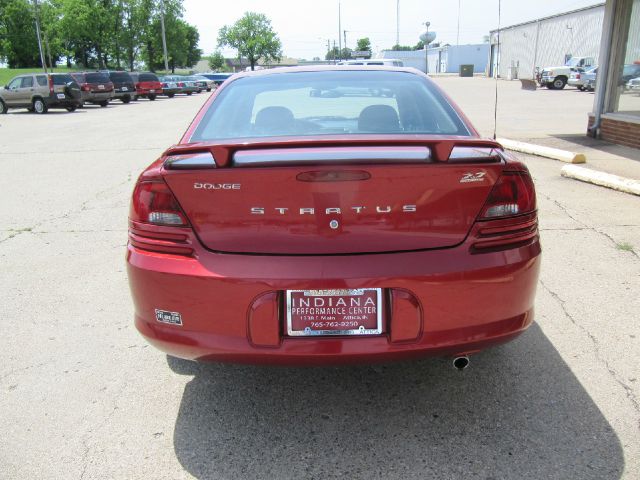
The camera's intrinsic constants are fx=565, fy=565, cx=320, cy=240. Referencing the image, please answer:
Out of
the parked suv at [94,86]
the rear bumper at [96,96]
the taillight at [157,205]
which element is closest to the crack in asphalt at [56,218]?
the taillight at [157,205]

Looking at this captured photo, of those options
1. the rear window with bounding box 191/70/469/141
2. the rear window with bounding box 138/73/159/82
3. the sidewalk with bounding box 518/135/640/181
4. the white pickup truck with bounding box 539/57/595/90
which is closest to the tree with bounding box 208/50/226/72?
the rear window with bounding box 138/73/159/82

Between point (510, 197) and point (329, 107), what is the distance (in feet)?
5.00

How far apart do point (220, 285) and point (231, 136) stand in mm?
1012

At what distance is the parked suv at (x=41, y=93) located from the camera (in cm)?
2448

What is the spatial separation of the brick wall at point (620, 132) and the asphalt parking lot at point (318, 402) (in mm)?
6766

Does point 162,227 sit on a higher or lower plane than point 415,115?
lower

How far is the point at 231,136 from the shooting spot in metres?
2.98

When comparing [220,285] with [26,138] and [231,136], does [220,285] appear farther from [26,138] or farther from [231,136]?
[26,138]

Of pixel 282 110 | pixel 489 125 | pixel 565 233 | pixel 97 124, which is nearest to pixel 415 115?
pixel 282 110

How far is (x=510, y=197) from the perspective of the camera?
240 centimetres

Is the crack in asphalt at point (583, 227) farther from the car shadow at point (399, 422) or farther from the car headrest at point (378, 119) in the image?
the car headrest at point (378, 119)

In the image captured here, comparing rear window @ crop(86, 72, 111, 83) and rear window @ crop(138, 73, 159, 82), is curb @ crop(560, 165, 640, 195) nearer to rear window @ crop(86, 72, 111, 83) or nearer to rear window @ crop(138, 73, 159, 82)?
rear window @ crop(86, 72, 111, 83)

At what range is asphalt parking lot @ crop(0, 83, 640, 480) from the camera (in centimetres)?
237

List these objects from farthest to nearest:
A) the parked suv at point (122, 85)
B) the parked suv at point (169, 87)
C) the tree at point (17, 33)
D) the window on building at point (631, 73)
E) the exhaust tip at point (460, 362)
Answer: the tree at point (17, 33), the parked suv at point (169, 87), the parked suv at point (122, 85), the window on building at point (631, 73), the exhaust tip at point (460, 362)
